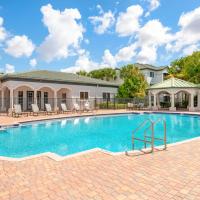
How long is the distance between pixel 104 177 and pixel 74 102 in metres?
22.3

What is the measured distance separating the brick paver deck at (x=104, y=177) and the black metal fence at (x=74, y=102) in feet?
59.6

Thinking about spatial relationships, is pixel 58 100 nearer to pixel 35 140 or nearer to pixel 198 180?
pixel 35 140

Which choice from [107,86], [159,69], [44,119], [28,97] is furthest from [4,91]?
[159,69]

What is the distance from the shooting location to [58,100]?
26094mm

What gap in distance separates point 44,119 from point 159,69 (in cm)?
2992

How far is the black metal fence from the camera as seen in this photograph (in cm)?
2379

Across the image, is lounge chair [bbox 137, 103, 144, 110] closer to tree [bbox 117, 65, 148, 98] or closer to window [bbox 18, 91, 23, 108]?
tree [bbox 117, 65, 148, 98]

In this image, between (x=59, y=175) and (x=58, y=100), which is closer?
(x=59, y=175)

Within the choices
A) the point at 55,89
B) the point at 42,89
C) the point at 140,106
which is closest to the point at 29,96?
the point at 42,89

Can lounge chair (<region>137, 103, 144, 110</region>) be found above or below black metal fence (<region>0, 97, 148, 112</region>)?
below

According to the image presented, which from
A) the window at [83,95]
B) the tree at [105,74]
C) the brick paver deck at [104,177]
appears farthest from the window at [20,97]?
the tree at [105,74]

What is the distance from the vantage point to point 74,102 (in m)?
26.4

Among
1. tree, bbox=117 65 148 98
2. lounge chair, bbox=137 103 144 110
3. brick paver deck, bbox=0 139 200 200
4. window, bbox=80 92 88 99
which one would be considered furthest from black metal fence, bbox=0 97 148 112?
brick paver deck, bbox=0 139 200 200

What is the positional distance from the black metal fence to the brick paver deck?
18.2m
